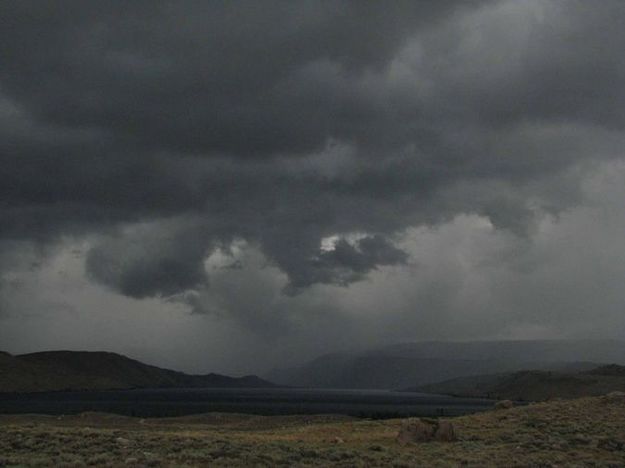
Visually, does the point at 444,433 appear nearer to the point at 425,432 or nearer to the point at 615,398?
the point at 425,432

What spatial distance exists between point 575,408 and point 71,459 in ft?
153

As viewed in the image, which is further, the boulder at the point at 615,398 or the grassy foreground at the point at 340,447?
the boulder at the point at 615,398

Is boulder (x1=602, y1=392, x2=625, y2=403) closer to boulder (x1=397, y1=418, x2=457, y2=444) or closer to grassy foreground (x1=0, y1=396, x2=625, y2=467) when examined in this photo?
grassy foreground (x1=0, y1=396, x2=625, y2=467)

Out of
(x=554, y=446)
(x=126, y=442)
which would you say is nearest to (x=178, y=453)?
(x=126, y=442)

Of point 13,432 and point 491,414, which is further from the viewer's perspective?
point 491,414

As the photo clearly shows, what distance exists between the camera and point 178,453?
3491 cm

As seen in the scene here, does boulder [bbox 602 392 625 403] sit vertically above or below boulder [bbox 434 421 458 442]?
above

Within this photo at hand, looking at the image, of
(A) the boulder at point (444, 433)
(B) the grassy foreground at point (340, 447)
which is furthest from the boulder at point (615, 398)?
(A) the boulder at point (444, 433)

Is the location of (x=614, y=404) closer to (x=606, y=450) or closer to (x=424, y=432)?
(x=606, y=450)

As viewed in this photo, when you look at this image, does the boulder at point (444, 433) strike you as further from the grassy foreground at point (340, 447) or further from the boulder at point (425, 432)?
the grassy foreground at point (340, 447)

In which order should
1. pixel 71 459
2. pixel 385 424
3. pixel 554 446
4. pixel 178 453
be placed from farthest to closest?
pixel 385 424 < pixel 554 446 < pixel 178 453 < pixel 71 459

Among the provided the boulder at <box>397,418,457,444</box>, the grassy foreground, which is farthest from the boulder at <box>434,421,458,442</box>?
the grassy foreground

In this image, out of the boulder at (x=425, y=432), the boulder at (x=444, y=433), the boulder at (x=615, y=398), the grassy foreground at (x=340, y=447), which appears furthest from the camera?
the boulder at (x=615, y=398)

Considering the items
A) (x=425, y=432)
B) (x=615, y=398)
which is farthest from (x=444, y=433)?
(x=615, y=398)
